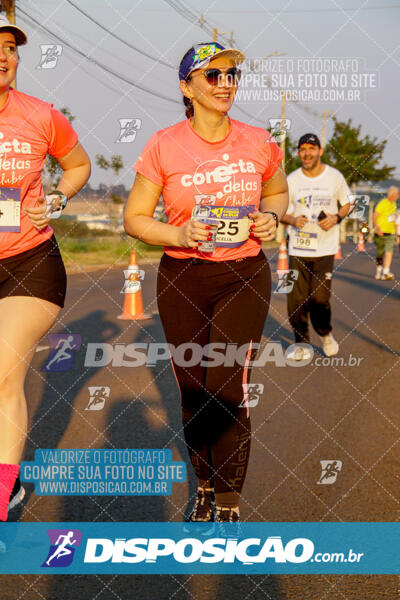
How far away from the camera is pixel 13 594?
10.4 ft

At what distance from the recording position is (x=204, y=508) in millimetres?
3928

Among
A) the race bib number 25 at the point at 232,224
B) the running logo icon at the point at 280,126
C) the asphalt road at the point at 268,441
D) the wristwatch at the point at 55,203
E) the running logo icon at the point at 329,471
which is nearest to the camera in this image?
the asphalt road at the point at 268,441

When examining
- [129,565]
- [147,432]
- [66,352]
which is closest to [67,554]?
[129,565]

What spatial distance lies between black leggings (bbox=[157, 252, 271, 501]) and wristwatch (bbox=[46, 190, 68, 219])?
583 millimetres

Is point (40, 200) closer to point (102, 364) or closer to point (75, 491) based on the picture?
point (75, 491)

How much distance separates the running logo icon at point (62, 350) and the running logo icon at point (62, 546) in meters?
4.03

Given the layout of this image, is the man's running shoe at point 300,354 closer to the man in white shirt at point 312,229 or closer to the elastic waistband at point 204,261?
the man in white shirt at point 312,229

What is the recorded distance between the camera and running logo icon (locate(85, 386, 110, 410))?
625 cm

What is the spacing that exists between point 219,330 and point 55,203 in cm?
99

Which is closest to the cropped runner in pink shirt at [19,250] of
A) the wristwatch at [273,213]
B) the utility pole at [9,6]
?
the wristwatch at [273,213]

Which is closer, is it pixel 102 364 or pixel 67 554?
pixel 67 554

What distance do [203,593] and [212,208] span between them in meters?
1.62

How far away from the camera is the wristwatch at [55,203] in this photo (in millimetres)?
3777

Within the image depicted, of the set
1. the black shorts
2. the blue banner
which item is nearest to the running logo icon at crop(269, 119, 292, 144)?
the black shorts
